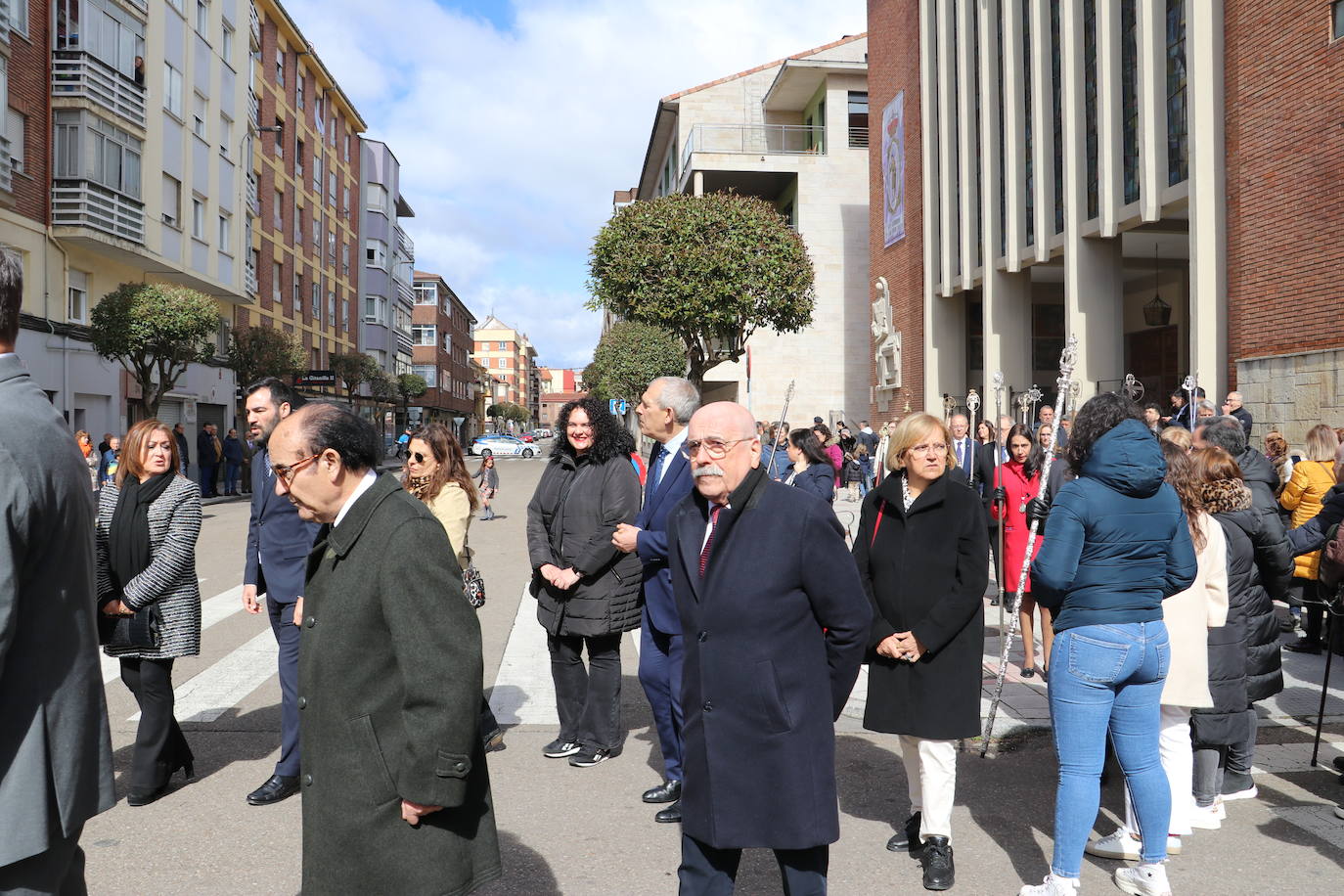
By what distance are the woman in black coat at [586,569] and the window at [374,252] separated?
5595 centimetres

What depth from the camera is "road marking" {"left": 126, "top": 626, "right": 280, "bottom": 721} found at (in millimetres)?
6496

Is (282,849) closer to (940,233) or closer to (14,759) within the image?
(14,759)

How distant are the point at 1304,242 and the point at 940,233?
1366cm

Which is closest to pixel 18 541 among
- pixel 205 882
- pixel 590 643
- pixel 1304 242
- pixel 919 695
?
pixel 205 882

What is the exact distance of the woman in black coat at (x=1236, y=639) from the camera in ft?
14.6

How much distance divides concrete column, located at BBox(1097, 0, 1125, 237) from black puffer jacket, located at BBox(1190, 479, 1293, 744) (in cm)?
1583

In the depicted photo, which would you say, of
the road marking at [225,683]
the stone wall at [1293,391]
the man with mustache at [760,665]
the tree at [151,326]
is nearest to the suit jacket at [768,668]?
the man with mustache at [760,665]

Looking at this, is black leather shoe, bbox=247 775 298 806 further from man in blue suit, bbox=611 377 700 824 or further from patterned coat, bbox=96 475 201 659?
man in blue suit, bbox=611 377 700 824

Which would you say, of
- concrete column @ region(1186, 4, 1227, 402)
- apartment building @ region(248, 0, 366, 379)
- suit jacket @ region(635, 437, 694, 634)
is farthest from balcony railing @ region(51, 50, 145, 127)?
suit jacket @ region(635, 437, 694, 634)

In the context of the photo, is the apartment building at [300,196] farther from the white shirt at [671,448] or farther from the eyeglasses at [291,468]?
the eyeglasses at [291,468]

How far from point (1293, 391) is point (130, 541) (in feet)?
46.9

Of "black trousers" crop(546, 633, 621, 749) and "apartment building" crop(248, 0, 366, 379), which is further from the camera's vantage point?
"apartment building" crop(248, 0, 366, 379)

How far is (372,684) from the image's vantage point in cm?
251

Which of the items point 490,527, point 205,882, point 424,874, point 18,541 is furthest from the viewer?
point 490,527
